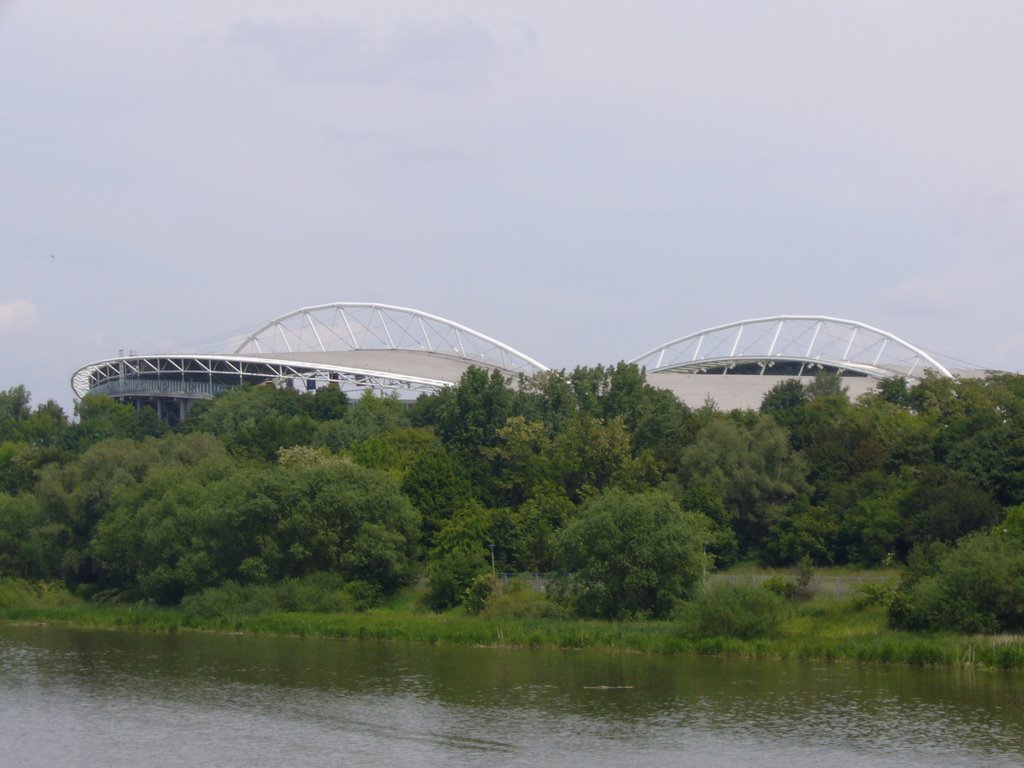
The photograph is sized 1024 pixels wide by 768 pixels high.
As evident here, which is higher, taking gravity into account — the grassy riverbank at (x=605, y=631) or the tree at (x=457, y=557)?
the tree at (x=457, y=557)

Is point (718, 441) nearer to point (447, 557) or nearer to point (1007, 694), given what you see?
point (447, 557)

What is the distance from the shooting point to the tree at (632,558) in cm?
4109

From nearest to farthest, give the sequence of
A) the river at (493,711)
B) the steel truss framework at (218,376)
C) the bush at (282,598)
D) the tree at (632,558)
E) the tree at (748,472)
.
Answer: the river at (493,711)
the tree at (632,558)
the bush at (282,598)
the tree at (748,472)
the steel truss framework at (218,376)

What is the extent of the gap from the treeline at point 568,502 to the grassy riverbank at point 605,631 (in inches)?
52.0

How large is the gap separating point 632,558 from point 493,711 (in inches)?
544

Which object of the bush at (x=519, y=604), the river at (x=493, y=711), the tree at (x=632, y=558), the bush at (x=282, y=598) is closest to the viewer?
the river at (x=493, y=711)

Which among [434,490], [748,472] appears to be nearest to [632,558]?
[748,472]

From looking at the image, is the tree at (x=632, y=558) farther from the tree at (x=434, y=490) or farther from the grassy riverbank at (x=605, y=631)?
the tree at (x=434, y=490)

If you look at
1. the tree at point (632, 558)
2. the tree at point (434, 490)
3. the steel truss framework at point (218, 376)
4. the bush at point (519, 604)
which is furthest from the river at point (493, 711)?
the steel truss framework at point (218, 376)

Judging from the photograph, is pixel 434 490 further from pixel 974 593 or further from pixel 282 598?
pixel 974 593

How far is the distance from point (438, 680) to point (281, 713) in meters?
5.35

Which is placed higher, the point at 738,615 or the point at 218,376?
the point at 218,376

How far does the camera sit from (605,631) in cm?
3922

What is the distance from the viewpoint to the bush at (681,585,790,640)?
122 feet
